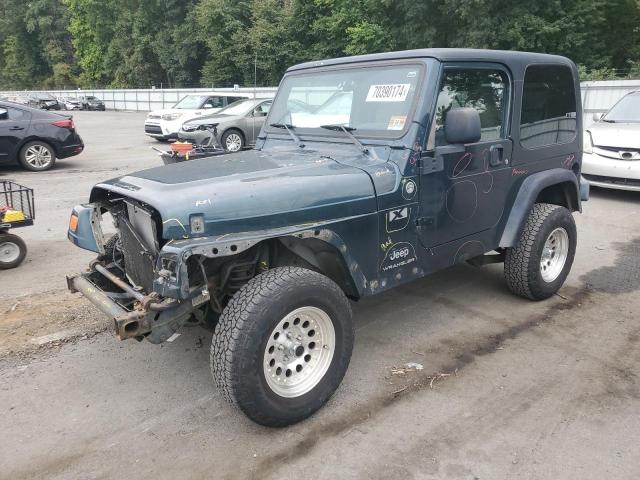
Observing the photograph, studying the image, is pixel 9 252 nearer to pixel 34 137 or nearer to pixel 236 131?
pixel 34 137

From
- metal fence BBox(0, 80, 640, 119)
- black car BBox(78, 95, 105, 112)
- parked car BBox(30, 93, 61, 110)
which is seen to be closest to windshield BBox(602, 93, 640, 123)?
metal fence BBox(0, 80, 640, 119)

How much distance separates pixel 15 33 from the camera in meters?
73.5

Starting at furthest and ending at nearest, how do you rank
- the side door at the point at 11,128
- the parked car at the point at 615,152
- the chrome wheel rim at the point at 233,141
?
the chrome wheel rim at the point at 233,141 < the side door at the point at 11,128 < the parked car at the point at 615,152

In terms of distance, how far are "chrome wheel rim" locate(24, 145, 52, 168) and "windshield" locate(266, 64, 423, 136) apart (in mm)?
9303

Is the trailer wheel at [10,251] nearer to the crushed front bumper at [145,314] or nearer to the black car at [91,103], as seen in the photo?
the crushed front bumper at [145,314]

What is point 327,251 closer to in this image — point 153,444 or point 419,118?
point 419,118

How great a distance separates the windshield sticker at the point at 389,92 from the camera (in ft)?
12.1

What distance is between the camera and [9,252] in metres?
5.68

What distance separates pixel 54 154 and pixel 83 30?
2505 inches

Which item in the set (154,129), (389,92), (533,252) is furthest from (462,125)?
(154,129)

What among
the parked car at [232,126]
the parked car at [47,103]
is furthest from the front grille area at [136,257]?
the parked car at [47,103]

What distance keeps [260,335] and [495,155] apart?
2.37m

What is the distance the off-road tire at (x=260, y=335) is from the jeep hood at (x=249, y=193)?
33 cm

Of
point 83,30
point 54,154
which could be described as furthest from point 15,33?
point 54,154
